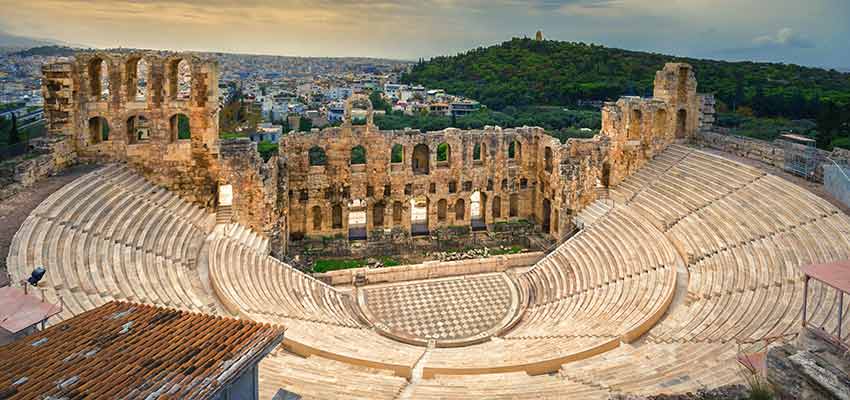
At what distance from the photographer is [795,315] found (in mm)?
14891

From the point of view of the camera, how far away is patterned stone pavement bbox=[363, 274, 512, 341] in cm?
2147

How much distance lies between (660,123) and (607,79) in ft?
117

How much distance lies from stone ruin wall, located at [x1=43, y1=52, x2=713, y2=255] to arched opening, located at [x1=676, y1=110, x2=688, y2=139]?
0.05 metres

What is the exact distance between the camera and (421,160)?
1230 inches

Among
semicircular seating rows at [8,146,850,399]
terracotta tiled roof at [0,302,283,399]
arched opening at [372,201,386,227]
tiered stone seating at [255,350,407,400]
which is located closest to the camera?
terracotta tiled roof at [0,302,283,399]

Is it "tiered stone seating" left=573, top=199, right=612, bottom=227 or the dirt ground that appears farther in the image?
"tiered stone seating" left=573, top=199, right=612, bottom=227

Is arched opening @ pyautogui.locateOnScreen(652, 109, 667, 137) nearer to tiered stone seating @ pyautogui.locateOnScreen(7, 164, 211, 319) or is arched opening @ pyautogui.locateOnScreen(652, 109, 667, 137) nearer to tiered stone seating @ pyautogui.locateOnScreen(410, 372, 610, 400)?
tiered stone seating @ pyautogui.locateOnScreen(410, 372, 610, 400)

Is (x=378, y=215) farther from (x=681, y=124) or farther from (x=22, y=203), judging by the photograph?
(x=681, y=124)

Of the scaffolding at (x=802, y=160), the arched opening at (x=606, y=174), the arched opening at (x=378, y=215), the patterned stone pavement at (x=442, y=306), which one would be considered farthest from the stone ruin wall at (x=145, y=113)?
the scaffolding at (x=802, y=160)

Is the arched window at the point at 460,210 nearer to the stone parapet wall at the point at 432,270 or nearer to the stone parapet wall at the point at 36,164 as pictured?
the stone parapet wall at the point at 432,270

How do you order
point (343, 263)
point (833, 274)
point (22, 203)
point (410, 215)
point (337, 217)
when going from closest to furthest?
1. point (833, 274)
2. point (22, 203)
3. point (343, 263)
4. point (337, 217)
5. point (410, 215)

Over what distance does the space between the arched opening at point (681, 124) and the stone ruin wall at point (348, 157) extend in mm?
54

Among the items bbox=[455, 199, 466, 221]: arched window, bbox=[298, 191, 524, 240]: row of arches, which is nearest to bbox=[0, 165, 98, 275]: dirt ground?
bbox=[298, 191, 524, 240]: row of arches

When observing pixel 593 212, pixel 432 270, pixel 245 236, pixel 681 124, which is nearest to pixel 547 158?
pixel 593 212
